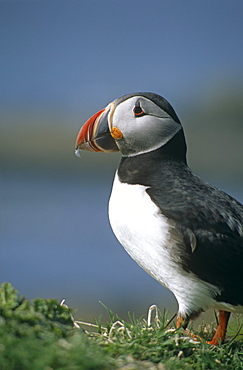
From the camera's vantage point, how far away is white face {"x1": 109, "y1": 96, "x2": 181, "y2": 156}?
1.72m

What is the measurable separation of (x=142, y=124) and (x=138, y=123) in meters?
0.01

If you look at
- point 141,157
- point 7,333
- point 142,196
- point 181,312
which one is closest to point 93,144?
point 141,157

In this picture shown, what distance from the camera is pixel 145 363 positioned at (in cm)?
110

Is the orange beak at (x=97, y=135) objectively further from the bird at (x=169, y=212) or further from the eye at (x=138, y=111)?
the eye at (x=138, y=111)

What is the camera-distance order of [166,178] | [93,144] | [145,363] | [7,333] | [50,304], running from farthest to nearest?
[93,144] < [166,178] < [50,304] < [145,363] < [7,333]

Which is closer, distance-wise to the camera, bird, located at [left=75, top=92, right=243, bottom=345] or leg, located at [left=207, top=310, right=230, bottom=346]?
bird, located at [left=75, top=92, right=243, bottom=345]

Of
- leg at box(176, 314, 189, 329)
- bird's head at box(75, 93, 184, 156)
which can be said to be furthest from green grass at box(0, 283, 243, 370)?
bird's head at box(75, 93, 184, 156)

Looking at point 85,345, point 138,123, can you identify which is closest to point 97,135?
point 138,123

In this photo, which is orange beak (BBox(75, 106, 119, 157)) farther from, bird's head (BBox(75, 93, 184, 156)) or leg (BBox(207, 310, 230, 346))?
leg (BBox(207, 310, 230, 346))

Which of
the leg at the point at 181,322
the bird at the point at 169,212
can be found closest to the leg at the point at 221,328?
the bird at the point at 169,212

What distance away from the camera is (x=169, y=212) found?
60.4 inches

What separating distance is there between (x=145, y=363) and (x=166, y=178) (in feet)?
2.31

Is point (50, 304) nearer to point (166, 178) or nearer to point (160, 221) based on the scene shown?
point (160, 221)

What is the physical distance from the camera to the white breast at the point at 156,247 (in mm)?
1528
